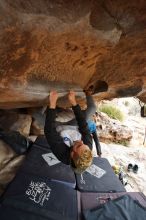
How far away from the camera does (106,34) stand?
2615mm

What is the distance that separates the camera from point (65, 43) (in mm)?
2559

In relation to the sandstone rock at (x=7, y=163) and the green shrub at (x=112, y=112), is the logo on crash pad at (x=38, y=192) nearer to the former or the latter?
the sandstone rock at (x=7, y=163)

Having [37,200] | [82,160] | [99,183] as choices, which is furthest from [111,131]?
[82,160]

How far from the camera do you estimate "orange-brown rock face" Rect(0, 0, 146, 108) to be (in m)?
2.09

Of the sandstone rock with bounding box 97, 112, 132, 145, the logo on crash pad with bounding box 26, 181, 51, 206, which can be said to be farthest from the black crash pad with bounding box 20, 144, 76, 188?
the sandstone rock with bounding box 97, 112, 132, 145

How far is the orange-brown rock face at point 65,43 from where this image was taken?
6.85 ft

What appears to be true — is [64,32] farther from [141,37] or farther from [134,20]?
[141,37]

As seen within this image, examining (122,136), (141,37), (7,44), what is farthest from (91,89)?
(122,136)

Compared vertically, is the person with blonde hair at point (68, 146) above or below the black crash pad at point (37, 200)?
above

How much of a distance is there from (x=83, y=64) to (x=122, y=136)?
5.65 meters

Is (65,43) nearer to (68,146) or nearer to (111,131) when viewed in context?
(68,146)

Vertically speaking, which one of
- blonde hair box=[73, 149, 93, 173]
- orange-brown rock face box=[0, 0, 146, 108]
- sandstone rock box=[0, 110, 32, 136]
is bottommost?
blonde hair box=[73, 149, 93, 173]

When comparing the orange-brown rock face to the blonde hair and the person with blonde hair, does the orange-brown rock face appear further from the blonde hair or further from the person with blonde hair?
the blonde hair

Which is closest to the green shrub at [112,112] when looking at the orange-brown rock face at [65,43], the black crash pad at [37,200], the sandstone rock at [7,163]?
the sandstone rock at [7,163]
